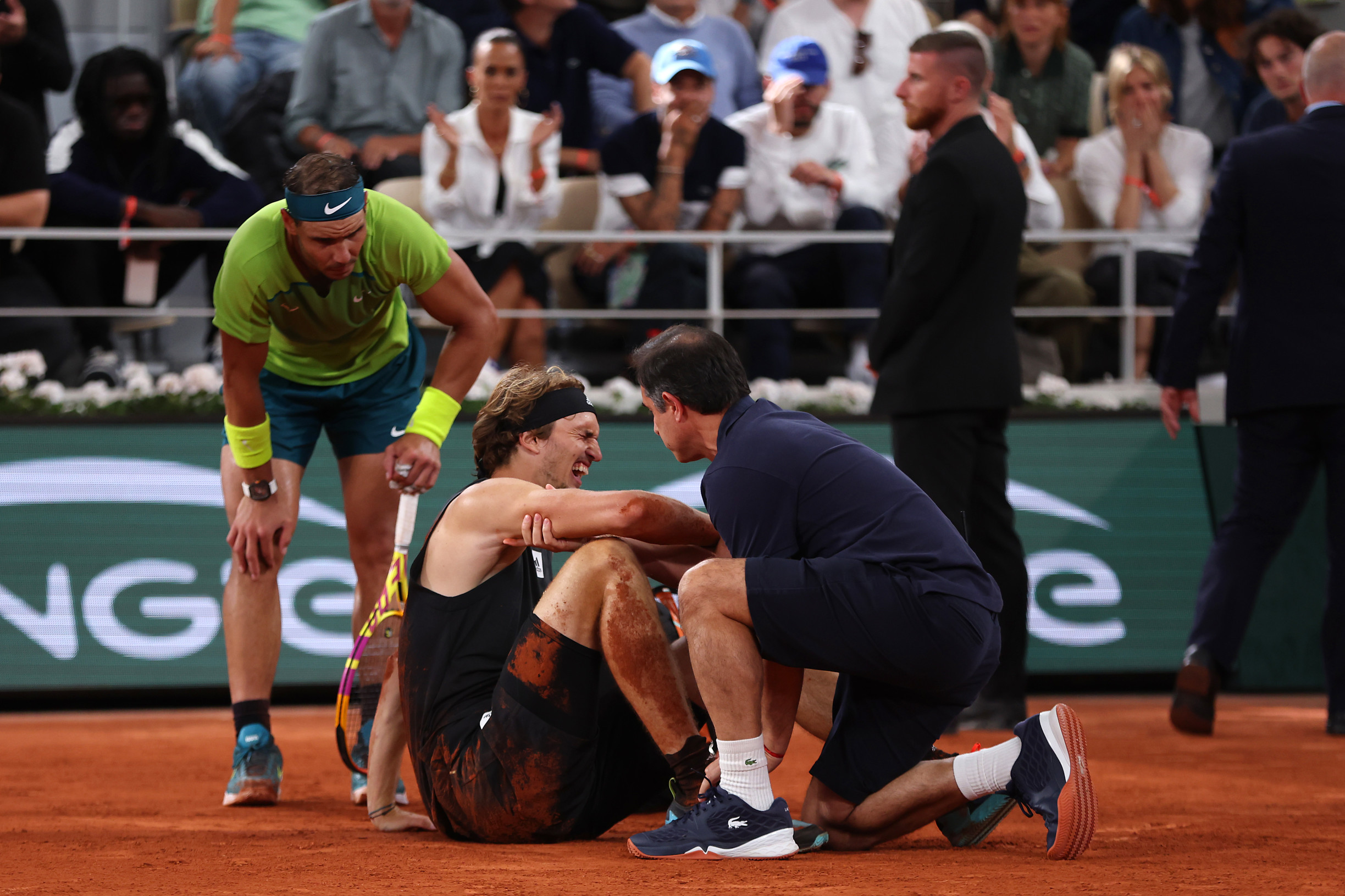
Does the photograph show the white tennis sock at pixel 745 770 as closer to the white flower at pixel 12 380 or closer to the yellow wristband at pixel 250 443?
the yellow wristband at pixel 250 443

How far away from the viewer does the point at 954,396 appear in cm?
577

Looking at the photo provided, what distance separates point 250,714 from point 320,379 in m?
1.20

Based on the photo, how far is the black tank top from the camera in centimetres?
381

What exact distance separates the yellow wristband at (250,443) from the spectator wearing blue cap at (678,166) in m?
3.90

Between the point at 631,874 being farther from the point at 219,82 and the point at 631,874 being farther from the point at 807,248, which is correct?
the point at 219,82

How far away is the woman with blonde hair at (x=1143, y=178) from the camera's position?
28.9ft

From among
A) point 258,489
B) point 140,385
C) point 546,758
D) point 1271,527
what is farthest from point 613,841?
point 140,385

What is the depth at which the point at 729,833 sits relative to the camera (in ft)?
11.2

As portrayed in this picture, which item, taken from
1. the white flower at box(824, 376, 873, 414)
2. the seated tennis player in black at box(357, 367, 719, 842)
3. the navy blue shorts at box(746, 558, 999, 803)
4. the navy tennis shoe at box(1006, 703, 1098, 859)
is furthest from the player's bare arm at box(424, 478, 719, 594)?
the white flower at box(824, 376, 873, 414)

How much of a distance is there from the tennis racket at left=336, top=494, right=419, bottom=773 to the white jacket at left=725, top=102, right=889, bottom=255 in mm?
4639

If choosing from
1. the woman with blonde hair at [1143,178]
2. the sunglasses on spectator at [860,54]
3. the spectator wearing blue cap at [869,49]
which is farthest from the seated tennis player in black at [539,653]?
the sunglasses on spectator at [860,54]

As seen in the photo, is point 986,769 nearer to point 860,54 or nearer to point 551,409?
point 551,409

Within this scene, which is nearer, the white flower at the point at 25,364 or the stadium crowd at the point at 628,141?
the white flower at the point at 25,364

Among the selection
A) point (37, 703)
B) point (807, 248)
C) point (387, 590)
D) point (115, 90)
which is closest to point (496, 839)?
point (387, 590)
